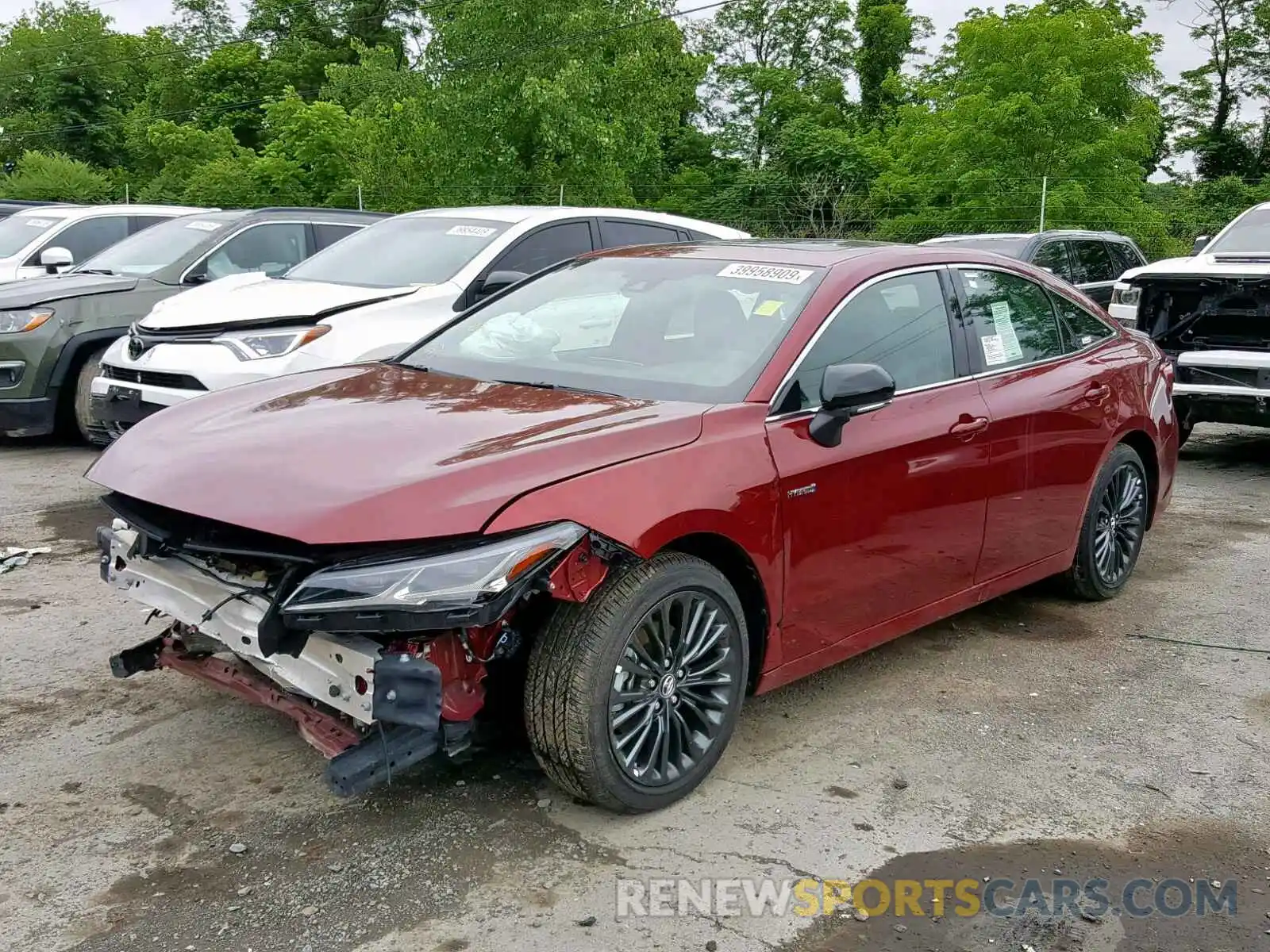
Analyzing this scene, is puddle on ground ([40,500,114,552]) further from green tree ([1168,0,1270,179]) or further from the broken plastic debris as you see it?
green tree ([1168,0,1270,179])

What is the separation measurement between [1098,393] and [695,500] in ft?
8.71

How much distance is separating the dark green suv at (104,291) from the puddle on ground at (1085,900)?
21.2 feet

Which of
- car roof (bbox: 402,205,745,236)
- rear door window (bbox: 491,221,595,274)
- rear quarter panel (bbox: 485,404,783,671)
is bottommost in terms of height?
rear quarter panel (bbox: 485,404,783,671)

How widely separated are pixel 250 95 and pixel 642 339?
5289 cm

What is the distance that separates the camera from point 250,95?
169 ft

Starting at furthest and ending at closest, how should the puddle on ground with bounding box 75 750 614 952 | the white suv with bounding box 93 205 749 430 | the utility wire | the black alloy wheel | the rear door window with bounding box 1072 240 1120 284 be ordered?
1. the utility wire
2. the rear door window with bounding box 1072 240 1120 284
3. the white suv with bounding box 93 205 749 430
4. the black alloy wheel
5. the puddle on ground with bounding box 75 750 614 952

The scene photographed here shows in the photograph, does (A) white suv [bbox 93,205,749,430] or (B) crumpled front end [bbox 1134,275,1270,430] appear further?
(B) crumpled front end [bbox 1134,275,1270,430]

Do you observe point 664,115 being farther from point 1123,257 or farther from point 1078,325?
point 1078,325

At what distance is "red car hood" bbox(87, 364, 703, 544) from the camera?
9.75 feet

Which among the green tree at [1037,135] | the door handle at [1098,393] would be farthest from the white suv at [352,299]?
the green tree at [1037,135]

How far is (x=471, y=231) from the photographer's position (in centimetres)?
771

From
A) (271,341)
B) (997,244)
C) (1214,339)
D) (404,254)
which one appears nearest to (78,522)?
(271,341)

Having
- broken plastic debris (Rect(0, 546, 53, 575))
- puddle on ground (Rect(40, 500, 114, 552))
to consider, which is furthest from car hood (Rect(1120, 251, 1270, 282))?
broken plastic debris (Rect(0, 546, 53, 575))

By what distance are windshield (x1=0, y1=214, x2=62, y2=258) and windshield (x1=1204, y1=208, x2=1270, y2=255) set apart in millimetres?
10657
